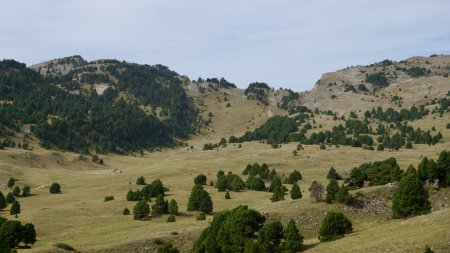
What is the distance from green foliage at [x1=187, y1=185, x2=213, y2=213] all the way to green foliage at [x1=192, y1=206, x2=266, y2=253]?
23.1 meters

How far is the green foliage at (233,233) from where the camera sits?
56.1 metres

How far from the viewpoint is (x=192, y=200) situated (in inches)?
3351

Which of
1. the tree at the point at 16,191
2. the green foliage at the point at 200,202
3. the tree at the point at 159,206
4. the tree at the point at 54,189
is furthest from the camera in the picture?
the tree at the point at 54,189

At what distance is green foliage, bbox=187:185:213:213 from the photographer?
83625 mm

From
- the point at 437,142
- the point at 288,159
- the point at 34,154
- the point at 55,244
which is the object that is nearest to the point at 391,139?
the point at 437,142

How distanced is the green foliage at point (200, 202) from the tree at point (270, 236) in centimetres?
2778

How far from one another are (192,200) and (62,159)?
3891 inches

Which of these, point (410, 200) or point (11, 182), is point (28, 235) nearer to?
point (410, 200)

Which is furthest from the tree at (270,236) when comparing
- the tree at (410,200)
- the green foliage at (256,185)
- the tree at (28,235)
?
the green foliage at (256,185)

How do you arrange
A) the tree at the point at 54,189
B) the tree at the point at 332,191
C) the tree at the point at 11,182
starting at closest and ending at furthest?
the tree at the point at 332,191, the tree at the point at 54,189, the tree at the point at 11,182

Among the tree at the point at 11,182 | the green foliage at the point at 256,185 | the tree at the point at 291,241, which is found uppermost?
the tree at the point at 11,182

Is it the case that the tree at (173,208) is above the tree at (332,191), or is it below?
below

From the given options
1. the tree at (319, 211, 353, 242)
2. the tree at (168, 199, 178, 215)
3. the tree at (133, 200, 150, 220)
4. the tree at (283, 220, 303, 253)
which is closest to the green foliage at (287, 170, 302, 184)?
the tree at (168, 199, 178, 215)

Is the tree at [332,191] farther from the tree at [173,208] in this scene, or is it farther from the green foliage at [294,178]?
the green foliage at [294,178]
